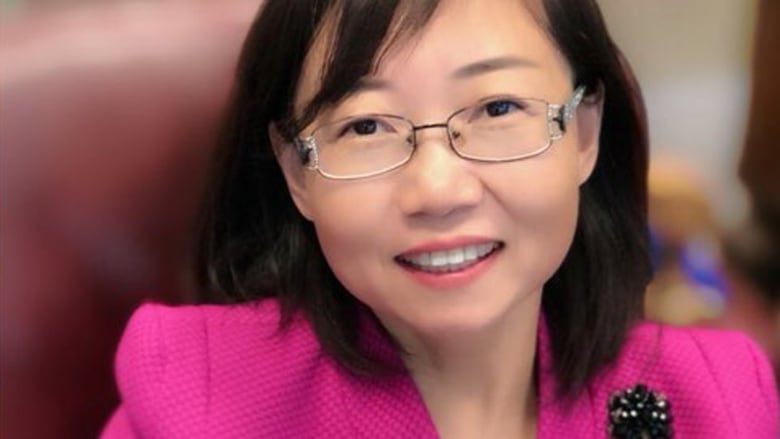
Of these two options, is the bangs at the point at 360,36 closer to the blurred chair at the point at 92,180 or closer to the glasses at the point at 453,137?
the glasses at the point at 453,137

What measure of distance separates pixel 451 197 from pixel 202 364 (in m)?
0.26

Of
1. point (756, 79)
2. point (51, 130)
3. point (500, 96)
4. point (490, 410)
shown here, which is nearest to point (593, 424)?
point (490, 410)

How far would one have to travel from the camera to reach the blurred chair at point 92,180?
1.01 metres

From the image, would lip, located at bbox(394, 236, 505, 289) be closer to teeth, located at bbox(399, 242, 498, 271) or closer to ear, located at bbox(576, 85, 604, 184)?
teeth, located at bbox(399, 242, 498, 271)

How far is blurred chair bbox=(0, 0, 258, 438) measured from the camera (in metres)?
1.01

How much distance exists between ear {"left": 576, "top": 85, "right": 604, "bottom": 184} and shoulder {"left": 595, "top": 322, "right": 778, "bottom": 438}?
0.17m

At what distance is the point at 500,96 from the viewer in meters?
0.81

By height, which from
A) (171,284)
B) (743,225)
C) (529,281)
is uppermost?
(529,281)

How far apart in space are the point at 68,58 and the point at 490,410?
0.47m

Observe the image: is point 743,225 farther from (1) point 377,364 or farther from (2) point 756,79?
(1) point 377,364

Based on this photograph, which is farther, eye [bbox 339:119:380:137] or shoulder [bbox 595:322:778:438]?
shoulder [bbox 595:322:778:438]

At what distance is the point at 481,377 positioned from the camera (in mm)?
958

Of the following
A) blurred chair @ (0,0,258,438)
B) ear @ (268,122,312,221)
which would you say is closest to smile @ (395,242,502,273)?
ear @ (268,122,312,221)

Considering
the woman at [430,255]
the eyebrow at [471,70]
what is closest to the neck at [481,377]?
the woman at [430,255]
